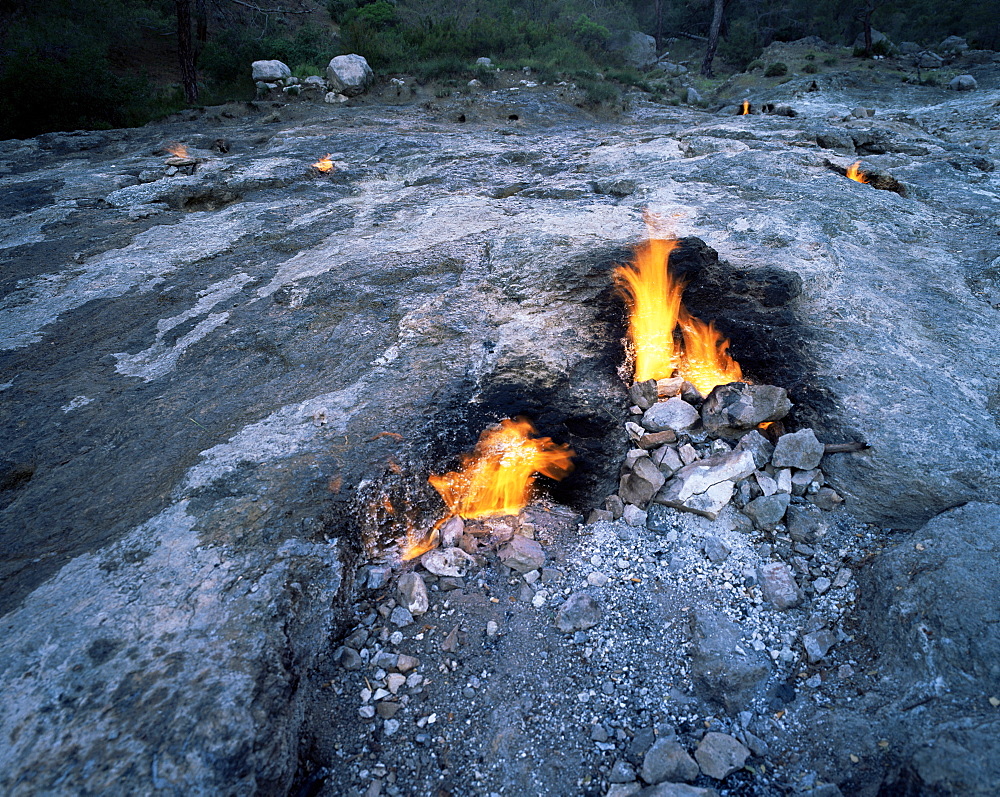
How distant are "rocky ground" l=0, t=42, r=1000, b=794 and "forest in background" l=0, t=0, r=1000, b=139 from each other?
267 inches

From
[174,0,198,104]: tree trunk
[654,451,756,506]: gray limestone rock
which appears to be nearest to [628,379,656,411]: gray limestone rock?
[654,451,756,506]: gray limestone rock

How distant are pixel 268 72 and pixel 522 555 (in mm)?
11449

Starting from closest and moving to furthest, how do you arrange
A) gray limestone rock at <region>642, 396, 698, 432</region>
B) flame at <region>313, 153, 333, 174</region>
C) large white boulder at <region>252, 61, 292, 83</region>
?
1. gray limestone rock at <region>642, 396, 698, 432</region>
2. flame at <region>313, 153, 333, 174</region>
3. large white boulder at <region>252, 61, 292, 83</region>

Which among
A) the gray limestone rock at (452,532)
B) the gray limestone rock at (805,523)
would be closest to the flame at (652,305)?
the gray limestone rock at (805,523)

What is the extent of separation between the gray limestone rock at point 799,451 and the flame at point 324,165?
496cm

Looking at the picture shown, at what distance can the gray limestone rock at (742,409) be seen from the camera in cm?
260

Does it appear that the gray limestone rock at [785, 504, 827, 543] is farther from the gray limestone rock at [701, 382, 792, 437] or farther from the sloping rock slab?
the sloping rock slab

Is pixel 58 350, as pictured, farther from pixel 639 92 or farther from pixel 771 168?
pixel 639 92

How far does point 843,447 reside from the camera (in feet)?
7.84

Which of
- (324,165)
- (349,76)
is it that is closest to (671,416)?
(324,165)

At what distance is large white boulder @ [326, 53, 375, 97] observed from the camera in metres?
9.61

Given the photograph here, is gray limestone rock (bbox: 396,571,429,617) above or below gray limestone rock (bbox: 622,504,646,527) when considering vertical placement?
below

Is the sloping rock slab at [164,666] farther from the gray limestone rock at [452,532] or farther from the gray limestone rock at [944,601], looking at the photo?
the gray limestone rock at [944,601]

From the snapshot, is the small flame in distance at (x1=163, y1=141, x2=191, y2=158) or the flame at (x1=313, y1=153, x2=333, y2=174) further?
the small flame in distance at (x1=163, y1=141, x2=191, y2=158)
